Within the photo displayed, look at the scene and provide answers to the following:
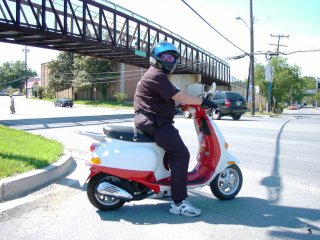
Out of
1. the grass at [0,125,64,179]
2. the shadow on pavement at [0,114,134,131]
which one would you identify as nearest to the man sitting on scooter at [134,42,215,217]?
the grass at [0,125,64,179]

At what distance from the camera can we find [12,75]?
420 feet

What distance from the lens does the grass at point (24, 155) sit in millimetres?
5571

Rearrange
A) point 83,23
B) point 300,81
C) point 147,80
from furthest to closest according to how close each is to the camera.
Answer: point 300,81 < point 83,23 < point 147,80

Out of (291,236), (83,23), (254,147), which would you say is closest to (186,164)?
(291,236)

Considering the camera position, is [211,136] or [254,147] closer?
[211,136]

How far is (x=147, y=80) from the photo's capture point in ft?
14.8

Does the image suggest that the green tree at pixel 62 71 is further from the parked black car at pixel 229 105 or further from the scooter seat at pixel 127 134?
the scooter seat at pixel 127 134

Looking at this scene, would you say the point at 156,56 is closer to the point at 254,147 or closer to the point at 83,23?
the point at 254,147

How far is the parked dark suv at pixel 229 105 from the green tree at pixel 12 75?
375 feet

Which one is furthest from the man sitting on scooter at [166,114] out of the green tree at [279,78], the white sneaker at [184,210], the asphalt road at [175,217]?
the green tree at [279,78]

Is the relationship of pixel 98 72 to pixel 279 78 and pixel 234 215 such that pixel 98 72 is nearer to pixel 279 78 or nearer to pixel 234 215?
pixel 279 78

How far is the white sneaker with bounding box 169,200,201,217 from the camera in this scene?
4.45m

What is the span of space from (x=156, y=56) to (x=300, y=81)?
237 feet

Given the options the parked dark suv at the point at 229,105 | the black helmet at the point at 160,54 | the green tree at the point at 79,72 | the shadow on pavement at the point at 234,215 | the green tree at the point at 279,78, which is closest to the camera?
the shadow on pavement at the point at 234,215
